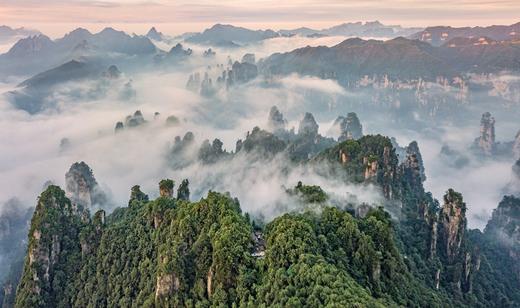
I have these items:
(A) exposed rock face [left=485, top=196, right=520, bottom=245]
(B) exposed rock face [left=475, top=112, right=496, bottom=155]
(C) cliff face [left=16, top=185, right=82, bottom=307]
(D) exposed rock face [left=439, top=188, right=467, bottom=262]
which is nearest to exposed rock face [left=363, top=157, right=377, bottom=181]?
(D) exposed rock face [left=439, top=188, right=467, bottom=262]

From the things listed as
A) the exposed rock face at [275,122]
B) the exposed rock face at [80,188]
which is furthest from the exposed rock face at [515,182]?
the exposed rock face at [80,188]

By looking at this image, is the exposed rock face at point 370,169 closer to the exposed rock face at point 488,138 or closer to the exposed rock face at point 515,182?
the exposed rock face at point 515,182

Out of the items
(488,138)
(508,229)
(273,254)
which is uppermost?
(273,254)

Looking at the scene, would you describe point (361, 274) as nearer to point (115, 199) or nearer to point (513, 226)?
point (513, 226)

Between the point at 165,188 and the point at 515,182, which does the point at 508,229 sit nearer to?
the point at 515,182

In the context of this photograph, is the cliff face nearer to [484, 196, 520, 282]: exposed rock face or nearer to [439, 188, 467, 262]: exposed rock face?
[439, 188, 467, 262]: exposed rock face

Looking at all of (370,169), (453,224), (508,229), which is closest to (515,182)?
(508,229)
